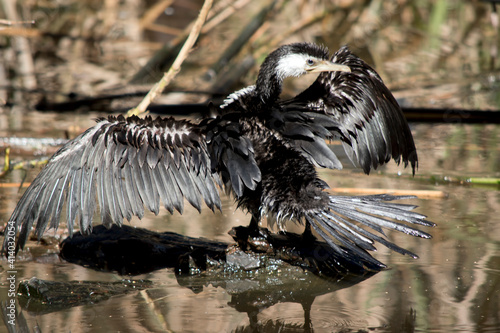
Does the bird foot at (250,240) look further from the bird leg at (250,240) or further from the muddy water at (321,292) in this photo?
the muddy water at (321,292)

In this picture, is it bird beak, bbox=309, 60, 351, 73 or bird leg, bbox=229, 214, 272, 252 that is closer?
bird leg, bbox=229, 214, 272, 252

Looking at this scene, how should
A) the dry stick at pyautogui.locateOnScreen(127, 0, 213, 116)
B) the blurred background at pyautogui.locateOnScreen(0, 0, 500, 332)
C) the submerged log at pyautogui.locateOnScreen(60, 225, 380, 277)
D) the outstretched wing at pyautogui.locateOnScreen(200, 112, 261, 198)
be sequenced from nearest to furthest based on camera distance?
the blurred background at pyautogui.locateOnScreen(0, 0, 500, 332) < the outstretched wing at pyautogui.locateOnScreen(200, 112, 261, 198) < the submerged log at pyautogui.locateOnScreen(60, 225, 380, 277) < the dry stick at pyautogui.locateOnScreen(127, 0, 213, 116)

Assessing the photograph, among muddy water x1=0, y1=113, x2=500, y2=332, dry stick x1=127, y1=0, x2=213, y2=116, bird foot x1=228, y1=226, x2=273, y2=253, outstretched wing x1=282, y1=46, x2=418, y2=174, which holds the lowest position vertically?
muddy water x1=0, y1=113, x2=500, y2=332

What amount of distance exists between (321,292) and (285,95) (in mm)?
3979

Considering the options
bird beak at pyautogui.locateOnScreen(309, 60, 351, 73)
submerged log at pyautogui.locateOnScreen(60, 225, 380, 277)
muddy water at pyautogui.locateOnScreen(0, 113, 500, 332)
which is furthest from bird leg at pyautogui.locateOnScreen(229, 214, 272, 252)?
bird beak at pyautogui.locateOnScreen(309, 60, 351, 73)

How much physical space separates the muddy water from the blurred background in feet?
0.03

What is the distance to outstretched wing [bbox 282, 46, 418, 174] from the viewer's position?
343 centimetres

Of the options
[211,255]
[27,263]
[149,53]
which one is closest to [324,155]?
[211,255]

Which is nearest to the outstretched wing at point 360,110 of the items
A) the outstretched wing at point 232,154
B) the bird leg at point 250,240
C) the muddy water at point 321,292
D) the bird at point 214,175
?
the bird at point 214,175

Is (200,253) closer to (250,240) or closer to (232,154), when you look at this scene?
(250,240)

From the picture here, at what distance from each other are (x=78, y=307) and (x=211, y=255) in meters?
0.76

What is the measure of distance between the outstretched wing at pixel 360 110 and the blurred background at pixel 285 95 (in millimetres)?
529

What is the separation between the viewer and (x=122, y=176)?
10.2ft

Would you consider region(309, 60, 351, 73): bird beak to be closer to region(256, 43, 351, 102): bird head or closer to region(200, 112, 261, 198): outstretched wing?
region(256, 43, 351, 102): bird head
